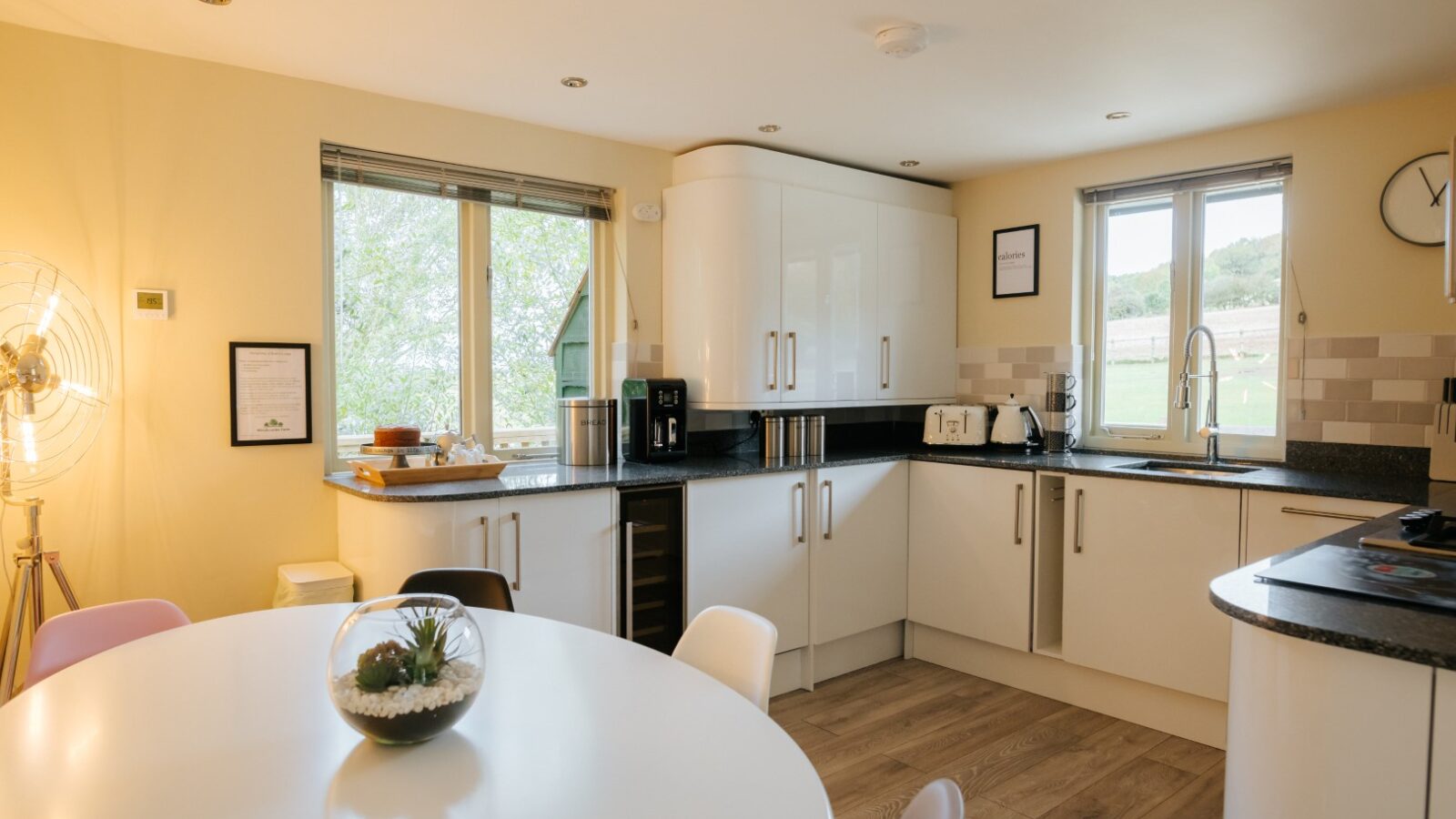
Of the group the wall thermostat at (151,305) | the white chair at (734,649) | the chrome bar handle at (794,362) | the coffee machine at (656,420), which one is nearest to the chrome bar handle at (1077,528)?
the chrome bar handle at (794,362)

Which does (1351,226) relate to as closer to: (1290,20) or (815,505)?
(1290,20)

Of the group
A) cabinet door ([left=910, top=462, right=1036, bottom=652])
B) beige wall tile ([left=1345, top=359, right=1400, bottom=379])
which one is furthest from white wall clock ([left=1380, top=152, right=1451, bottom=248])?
cabinet door ([left=910, top=462, right=1036, bottom=652])

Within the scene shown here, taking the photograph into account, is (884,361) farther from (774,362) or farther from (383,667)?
(383,667)

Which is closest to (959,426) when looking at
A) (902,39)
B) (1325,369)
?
(1325,369)

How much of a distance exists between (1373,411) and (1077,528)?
1.20 m

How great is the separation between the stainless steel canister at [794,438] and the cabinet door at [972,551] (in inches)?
22.0

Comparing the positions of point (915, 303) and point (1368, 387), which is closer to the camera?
point (1368, 387)

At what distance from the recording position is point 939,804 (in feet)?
3.24

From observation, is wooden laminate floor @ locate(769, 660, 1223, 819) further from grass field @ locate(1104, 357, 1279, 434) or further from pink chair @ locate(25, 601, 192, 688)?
pink chair @ locate(25, 601, 192, 688)

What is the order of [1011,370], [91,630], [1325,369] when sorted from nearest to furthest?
[91,630], [1325,369], [1011,370]

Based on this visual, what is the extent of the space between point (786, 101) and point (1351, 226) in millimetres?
2284

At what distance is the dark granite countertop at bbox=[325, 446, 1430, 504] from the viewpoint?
278 cm

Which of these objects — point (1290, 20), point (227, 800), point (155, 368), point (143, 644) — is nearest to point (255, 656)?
point (143, 644)

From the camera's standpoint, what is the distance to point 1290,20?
2498 millimetres
